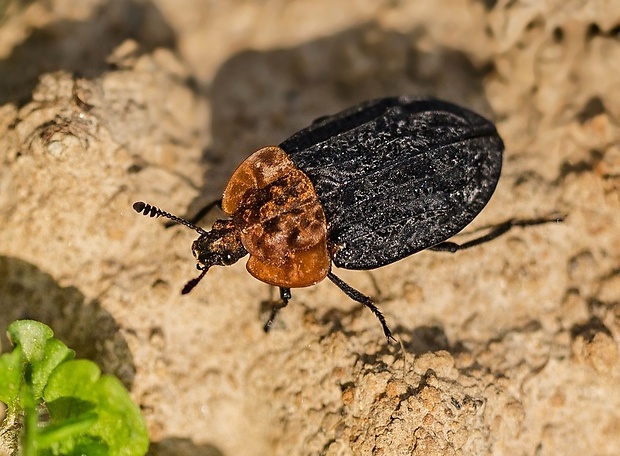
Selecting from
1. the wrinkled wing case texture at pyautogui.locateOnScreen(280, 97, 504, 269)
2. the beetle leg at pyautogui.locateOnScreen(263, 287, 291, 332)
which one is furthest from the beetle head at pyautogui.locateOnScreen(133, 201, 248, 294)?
the wrinkled wing case texture at pyautogui.locateOnScreen(280, 97, 504, 269)

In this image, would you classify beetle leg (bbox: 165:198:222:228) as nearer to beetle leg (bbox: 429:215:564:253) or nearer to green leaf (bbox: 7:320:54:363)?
green leaf (bbox: 7:320:54:363)

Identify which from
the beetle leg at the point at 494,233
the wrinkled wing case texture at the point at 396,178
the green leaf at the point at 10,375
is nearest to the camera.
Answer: the green leaf at the point at 10,375

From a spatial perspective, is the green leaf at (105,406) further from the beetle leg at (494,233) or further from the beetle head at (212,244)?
the beetle leg at (494,233)

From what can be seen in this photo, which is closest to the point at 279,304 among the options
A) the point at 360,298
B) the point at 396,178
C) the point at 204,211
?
the point at 360,298


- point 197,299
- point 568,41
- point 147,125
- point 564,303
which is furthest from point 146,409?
point 568,41

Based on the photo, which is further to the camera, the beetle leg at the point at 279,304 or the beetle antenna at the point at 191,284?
the beetle leg at the point at 279,304

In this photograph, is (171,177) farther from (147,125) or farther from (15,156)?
(15,156)

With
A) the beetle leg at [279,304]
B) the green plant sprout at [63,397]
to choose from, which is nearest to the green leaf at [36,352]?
the green plant sprout at [63,397]
